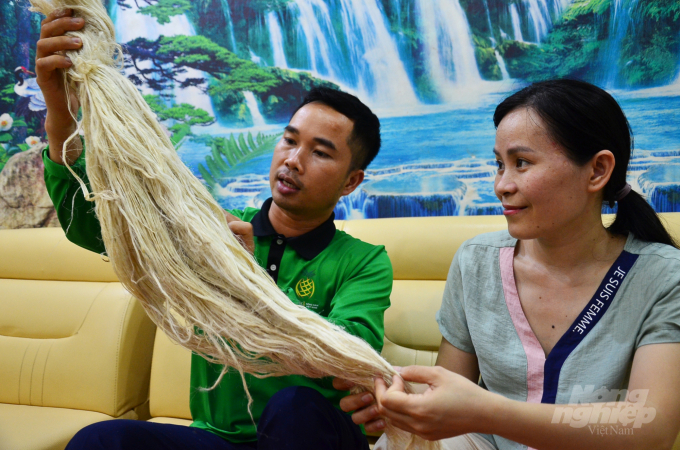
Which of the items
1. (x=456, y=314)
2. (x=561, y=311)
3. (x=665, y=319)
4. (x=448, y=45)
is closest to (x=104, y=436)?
(x=456, y=314)

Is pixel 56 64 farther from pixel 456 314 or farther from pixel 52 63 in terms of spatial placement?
pixel 456 314

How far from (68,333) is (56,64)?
1.42m

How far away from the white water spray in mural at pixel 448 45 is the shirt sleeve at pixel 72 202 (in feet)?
4.60

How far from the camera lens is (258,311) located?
2.51 ft

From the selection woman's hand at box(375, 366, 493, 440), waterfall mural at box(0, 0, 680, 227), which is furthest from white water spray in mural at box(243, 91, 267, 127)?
woman's hand at box(375, 366, 493, 440)

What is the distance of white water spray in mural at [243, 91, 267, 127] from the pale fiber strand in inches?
55.2

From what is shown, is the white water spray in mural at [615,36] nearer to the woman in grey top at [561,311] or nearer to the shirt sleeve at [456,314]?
the woman in grey top at [561,311]

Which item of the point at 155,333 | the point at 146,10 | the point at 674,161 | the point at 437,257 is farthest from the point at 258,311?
the point at 146,10

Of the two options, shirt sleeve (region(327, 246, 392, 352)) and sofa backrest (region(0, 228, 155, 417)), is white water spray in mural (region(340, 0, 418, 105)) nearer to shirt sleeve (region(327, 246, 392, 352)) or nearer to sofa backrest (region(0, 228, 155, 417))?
shirt sleeve (region(327, 246, 392, 352))

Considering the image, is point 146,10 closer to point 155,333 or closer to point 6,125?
point 6,125

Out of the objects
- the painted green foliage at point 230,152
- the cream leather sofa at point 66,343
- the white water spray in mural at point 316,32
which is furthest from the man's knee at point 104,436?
the white water spray in mural at point 316,32

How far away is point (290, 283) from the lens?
1.16 m

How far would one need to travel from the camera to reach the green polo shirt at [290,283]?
0.98 metres

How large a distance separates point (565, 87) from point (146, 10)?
6.97ft
